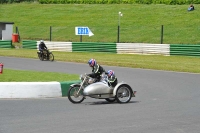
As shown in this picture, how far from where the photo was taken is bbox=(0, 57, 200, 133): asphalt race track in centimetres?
1018

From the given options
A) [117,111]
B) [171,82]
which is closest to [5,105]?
[117,111]

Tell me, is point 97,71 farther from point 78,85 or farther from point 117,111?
point 117,111

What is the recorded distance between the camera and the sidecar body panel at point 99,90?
1417cm

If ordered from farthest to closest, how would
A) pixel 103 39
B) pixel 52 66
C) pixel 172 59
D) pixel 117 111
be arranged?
pixel 103 39, pixel 172 59, pixel 52 66, pixel 117 111

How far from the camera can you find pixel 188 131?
999cm

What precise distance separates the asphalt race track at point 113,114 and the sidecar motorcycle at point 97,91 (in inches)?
8.5

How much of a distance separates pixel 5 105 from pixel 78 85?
83.9 inches

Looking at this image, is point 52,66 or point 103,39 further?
point 103,39

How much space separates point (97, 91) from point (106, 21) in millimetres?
39113

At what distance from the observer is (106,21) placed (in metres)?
53.0

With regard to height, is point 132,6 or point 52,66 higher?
point 132,6

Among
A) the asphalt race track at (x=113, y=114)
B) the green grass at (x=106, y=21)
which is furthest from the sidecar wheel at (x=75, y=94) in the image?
the green grass at (x=106, y=21)

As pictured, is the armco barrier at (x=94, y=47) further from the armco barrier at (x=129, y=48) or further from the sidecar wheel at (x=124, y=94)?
the sidecar wheel at (x=124, y=94)

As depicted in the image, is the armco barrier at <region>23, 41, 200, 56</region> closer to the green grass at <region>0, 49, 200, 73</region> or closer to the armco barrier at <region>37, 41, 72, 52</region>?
the armco barrier at <region>37, 41, 72, 52</region>
